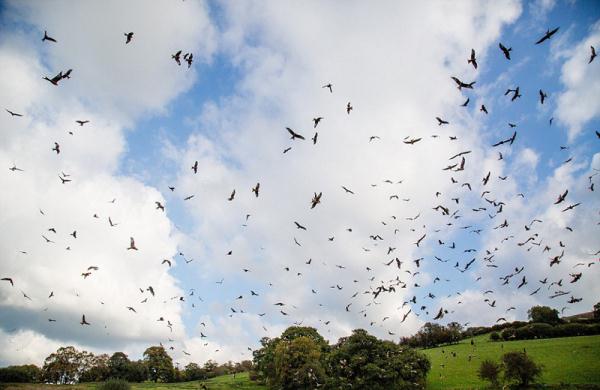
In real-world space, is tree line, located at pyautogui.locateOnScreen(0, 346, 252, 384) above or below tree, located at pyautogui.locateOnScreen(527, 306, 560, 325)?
below

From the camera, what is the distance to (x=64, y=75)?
47.1 feet

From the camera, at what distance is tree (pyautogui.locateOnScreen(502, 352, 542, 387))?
4328cm

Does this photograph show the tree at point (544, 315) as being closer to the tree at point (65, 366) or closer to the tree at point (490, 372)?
the tree at point (490, 372)

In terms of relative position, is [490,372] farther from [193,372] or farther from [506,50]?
[193,372]

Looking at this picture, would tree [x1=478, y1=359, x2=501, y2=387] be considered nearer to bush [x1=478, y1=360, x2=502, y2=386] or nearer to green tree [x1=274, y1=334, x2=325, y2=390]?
bush [x1=478, y1=360, x2=502, y2=386]

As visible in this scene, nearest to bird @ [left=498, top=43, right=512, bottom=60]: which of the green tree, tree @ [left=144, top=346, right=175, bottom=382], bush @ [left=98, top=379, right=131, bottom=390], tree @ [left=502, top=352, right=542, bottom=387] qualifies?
tree @ [left=502, top=352, right=542, bottom=387]

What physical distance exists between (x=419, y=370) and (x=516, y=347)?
35.1 metres

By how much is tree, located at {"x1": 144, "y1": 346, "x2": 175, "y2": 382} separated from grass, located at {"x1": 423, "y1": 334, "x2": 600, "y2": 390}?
8202 centimetres

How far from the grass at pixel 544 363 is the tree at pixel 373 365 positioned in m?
6.07

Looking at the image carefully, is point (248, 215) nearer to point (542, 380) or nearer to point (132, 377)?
point (542, 380)

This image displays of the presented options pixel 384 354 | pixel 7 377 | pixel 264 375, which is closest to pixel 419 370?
pixel 384 354

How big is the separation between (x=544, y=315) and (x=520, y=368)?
206 feet

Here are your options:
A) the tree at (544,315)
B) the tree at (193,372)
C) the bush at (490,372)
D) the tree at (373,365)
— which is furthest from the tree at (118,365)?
the tree at (544,315)

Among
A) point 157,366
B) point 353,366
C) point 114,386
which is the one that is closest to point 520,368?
point 353,366
